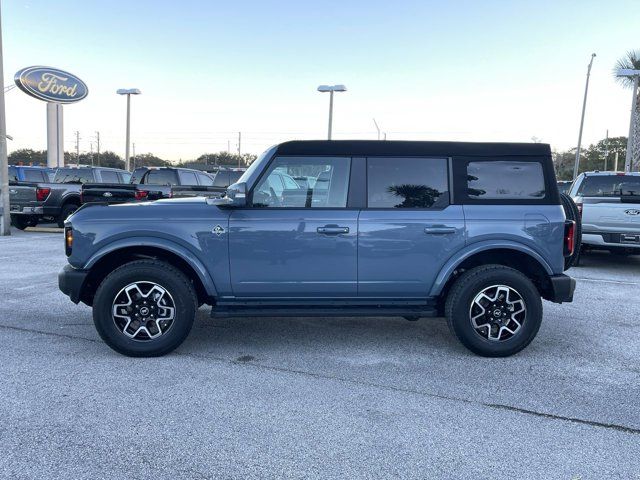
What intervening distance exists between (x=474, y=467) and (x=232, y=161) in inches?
3842

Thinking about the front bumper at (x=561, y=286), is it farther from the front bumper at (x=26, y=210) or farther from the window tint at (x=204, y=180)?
the front bumper at (x=26, y=210)

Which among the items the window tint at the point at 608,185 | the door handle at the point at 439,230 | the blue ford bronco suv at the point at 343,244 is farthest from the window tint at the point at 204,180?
the door handle at the point at 439,230

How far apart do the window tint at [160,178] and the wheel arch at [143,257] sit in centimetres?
1036

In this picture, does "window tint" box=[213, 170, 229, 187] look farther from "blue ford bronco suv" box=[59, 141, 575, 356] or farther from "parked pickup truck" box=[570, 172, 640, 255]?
"blue ford bronco suv" box=[59, 141, 575, 356]

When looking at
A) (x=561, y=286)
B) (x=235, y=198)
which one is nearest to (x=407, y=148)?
(x=235, y=198)

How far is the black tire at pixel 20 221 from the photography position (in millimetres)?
14461

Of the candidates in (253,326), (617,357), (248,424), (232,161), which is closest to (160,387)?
(248,424)

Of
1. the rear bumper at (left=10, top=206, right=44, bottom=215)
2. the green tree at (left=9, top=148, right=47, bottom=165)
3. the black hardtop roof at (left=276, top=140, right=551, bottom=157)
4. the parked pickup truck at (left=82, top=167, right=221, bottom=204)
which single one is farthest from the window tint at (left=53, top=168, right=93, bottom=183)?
the green tree at (left=9, top=148, right=47, bottom=165)

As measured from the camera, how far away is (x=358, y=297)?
4316mm

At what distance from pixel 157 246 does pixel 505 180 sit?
3120 mm

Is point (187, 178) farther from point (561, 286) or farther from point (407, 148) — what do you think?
point (561, 286)

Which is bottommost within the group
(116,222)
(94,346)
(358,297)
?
(94,346)

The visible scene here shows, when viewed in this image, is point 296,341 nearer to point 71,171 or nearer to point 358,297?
point 358,297

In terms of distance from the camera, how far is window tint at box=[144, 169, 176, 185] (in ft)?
47.1
